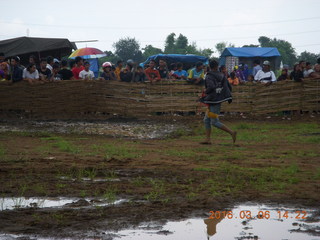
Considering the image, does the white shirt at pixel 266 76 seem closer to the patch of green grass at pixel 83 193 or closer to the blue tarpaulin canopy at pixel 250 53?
the patch of green grass at pixel 83 193

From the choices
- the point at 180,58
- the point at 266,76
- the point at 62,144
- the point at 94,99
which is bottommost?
the point at 62,144

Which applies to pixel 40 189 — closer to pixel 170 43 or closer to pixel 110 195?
pixel 110 195

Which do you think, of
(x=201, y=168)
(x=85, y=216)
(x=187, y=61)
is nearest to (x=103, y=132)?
(x=201, y=168)

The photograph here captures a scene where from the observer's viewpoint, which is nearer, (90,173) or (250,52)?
(90,173)

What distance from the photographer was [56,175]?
8203 mm

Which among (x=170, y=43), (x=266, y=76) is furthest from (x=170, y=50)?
(x=266, y=76)

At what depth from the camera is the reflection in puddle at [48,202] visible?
248 inches

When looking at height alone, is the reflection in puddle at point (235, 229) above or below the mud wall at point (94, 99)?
below

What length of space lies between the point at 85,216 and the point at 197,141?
7.38 m

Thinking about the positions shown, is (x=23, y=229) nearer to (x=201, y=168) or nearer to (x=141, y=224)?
(x=141, y=224)

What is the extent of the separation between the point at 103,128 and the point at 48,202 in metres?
8.84

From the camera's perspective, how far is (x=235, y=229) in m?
5.52

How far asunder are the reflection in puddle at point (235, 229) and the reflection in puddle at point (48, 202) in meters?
1.07

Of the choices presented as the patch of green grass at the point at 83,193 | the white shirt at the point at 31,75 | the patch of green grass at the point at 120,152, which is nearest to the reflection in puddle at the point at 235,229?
the patch of green grass at the point at 83,193
